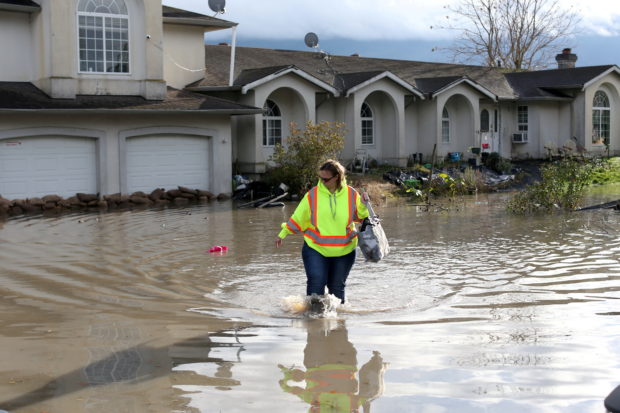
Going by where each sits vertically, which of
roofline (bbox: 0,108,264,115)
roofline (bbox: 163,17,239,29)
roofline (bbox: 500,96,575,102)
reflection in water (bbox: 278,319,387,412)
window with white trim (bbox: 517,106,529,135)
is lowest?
reflection in water (bbox: 278,319,387,412)

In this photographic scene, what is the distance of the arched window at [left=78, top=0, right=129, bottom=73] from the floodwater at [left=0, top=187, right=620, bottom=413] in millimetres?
11445

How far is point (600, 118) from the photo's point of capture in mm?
41562

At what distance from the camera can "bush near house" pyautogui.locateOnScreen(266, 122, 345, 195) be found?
2708 cm

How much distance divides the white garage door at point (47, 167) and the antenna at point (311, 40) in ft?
42.6

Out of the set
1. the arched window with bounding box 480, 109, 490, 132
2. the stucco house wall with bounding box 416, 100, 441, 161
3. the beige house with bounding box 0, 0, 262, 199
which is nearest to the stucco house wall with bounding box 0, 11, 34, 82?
the beige house with bounding box 0, 0, 262, 199

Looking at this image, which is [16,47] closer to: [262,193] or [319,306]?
[262,193]

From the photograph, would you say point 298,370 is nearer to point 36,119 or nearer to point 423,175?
point 36,119

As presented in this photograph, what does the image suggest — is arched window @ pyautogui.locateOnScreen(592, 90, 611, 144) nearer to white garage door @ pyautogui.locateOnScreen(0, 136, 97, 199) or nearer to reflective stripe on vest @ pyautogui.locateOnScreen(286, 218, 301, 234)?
white garage door @ pyautogui.locateOnScreen(0, 136, 97, 199)

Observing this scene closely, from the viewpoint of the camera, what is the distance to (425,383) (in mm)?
6879

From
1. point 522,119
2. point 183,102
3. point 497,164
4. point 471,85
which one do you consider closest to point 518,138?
point 522,119

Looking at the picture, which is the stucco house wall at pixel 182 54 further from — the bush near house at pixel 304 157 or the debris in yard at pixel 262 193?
the bush near house at pixel 304 157

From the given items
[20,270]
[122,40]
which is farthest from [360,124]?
[20,270]

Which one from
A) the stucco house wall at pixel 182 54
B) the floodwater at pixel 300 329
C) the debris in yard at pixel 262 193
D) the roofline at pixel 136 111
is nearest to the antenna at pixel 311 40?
the stucco house wall at pixel 182 54

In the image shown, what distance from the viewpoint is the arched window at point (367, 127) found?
35.7m
